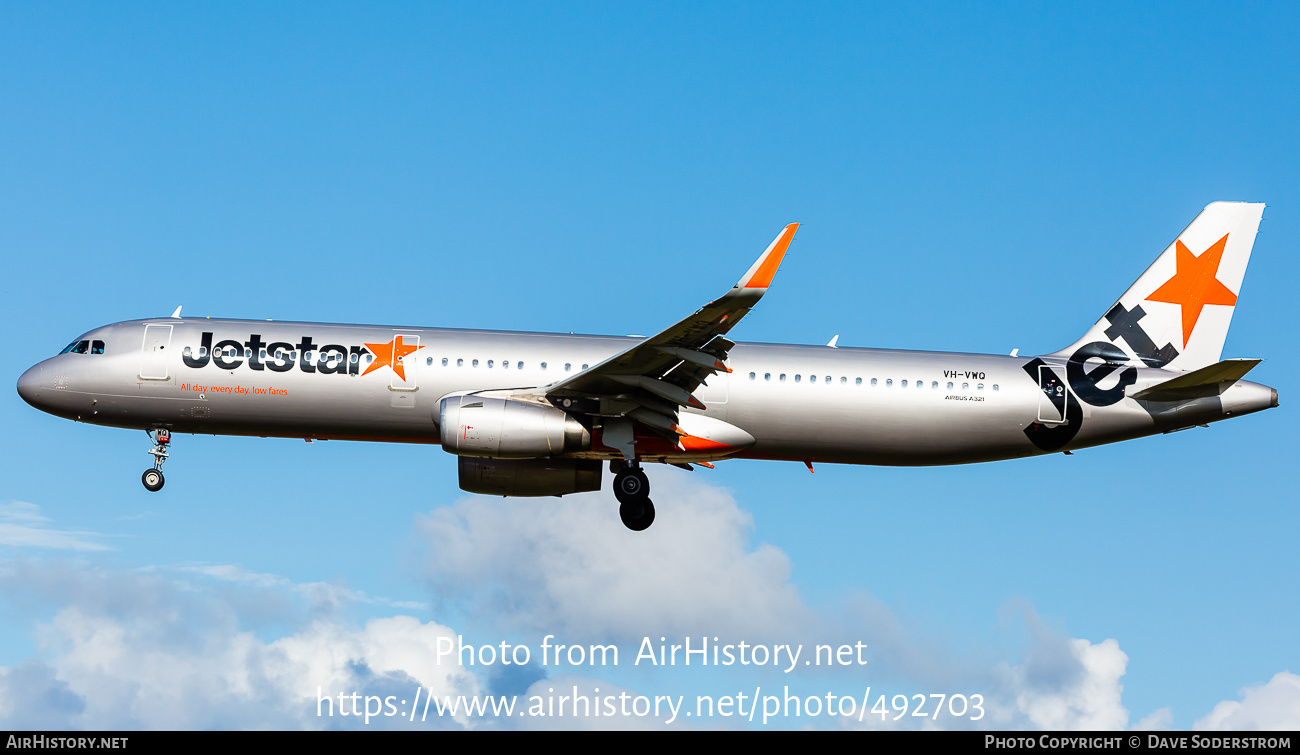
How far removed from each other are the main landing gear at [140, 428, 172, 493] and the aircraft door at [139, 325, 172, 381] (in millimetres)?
1531

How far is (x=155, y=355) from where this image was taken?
2825 cm

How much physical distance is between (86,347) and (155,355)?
2.08 metres

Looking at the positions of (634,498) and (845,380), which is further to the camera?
(634,498)

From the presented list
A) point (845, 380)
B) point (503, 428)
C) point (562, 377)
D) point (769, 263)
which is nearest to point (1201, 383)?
point (845, 380)

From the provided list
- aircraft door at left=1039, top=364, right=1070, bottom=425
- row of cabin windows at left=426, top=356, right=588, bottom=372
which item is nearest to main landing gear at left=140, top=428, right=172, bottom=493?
row of cabin windows at left=426, top=356, right=588, bottom=372

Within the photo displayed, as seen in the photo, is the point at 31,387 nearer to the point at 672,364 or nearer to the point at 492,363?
the point at 492,363

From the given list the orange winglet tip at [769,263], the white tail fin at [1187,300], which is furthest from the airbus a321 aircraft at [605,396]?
the orange winglet tip at [769,263]

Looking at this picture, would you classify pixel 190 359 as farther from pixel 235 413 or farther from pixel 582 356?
pixel 582 356

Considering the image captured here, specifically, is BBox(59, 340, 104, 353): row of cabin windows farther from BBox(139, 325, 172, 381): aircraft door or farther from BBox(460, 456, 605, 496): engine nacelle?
BBox(460, 456, 605, 496): engine nacelle

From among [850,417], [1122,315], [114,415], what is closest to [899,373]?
[850,417]

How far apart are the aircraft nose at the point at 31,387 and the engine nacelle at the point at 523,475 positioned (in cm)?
1033

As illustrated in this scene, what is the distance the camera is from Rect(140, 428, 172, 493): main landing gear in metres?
28.8
